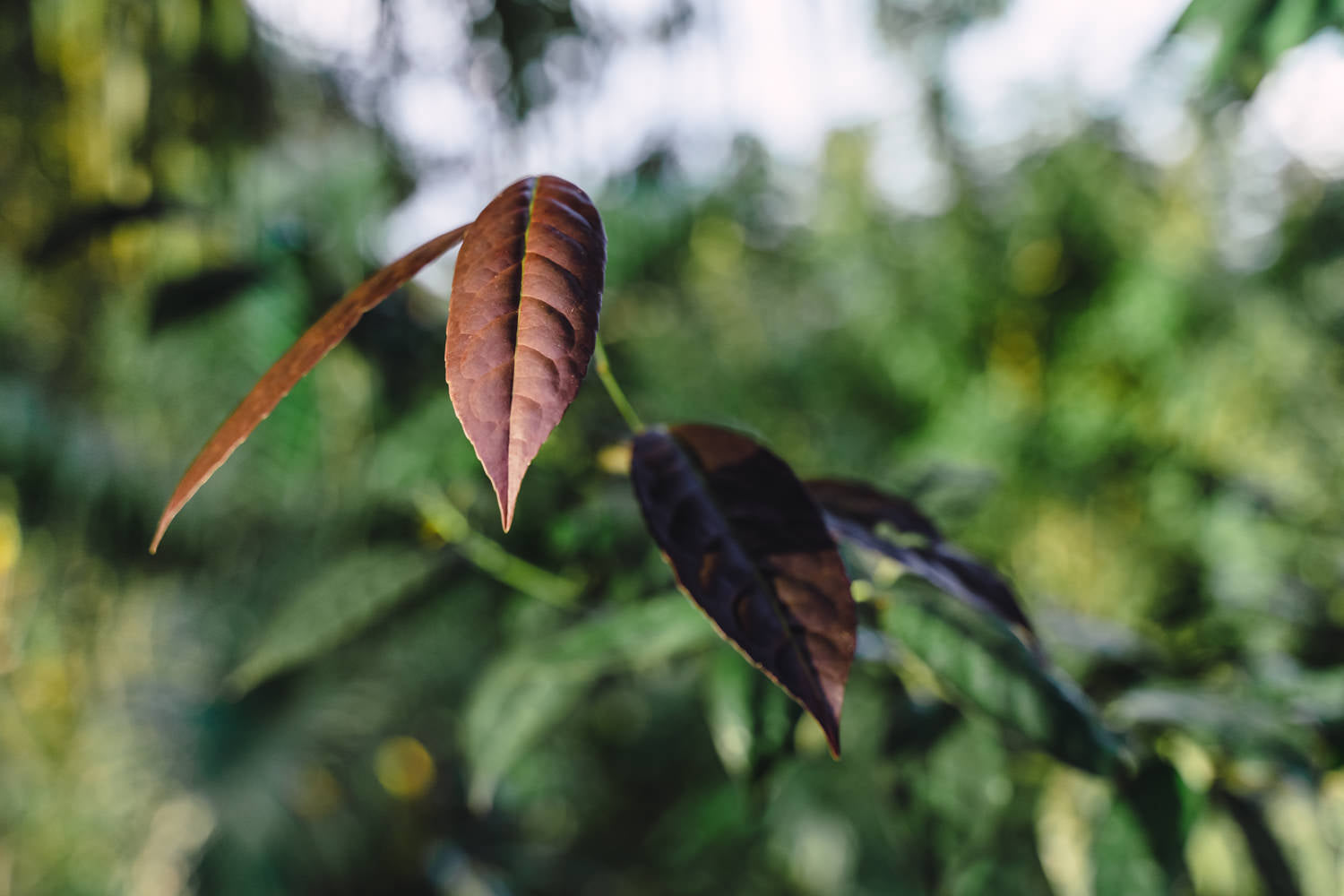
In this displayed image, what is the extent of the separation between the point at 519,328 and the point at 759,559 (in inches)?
3.3

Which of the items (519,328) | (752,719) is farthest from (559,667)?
(519,328)

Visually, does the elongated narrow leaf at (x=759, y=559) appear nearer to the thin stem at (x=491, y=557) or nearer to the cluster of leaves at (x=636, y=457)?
the cluster of leaves at (x=636, y=457)

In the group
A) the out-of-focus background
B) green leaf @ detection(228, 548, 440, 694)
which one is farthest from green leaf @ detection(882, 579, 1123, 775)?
green leaf @ detection(228, 548, 440, 694)

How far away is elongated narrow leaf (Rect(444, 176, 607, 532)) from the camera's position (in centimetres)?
14

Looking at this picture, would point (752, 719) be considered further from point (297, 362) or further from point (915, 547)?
point (297, 362)

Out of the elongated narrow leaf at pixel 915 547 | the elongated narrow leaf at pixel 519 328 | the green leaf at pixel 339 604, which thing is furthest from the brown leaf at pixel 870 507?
the green leaf at pixel 339 604

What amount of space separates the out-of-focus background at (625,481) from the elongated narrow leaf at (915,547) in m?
0.05

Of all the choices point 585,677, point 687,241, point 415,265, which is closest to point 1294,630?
point 585,677

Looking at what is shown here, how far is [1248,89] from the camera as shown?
1.24 ft

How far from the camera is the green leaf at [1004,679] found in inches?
9.6

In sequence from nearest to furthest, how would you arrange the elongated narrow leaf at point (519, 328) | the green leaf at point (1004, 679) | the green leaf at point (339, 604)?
the elongated narrow leaf at point (519, 328), the green leaf at point (1004, 679), the green leaf at point (339, 604)

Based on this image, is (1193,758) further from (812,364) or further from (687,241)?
(812,364)

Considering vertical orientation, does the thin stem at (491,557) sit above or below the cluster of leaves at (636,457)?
below

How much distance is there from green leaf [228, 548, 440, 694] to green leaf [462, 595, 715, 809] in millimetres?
70
